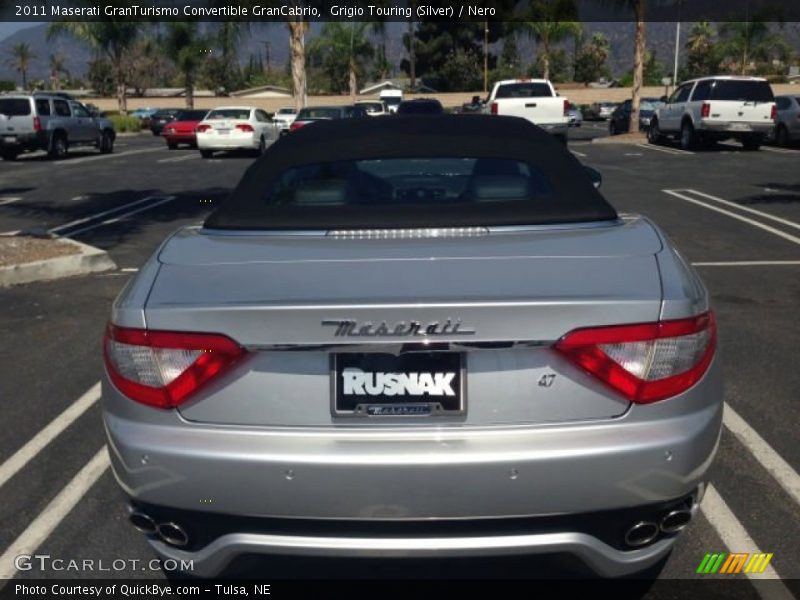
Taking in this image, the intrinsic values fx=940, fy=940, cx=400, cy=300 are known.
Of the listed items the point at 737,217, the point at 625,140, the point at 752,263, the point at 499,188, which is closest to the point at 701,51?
the point at 625,140

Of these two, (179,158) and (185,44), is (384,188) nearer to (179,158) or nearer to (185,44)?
(179,158)

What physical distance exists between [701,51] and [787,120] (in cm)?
6696

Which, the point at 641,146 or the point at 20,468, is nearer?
the point at 20,468

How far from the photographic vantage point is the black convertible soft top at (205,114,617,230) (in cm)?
358

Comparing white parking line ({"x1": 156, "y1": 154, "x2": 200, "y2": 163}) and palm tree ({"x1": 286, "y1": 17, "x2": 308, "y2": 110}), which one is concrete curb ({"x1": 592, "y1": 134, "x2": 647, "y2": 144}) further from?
white parking line ({"x1": 156, "y1": 154, "x2": 200, "y2": 163})

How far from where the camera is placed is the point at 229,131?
26.6m

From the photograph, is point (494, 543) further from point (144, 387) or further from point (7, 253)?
point (7, 253)

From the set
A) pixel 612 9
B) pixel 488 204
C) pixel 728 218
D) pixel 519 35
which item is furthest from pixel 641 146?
pixel 519 35

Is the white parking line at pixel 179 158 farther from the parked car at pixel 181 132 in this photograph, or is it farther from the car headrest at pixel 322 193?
the car headrest at pixel 322 193

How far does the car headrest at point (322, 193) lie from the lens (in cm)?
407

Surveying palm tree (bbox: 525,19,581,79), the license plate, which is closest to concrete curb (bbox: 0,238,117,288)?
the license plate

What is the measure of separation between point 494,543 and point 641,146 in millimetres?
28112

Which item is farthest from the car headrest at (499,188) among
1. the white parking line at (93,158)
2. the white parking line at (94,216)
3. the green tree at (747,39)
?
the green tree at (747,39)

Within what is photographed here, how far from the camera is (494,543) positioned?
104 inches
